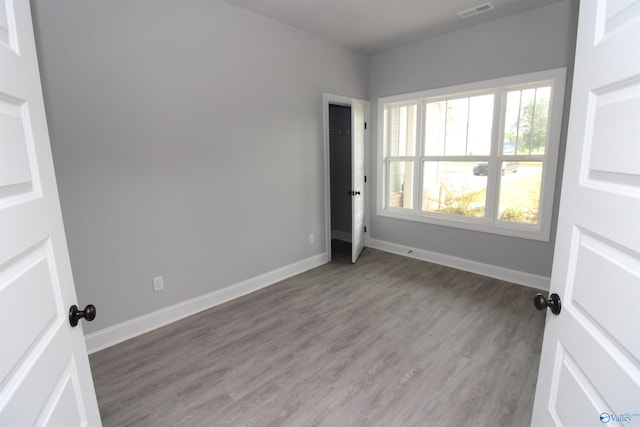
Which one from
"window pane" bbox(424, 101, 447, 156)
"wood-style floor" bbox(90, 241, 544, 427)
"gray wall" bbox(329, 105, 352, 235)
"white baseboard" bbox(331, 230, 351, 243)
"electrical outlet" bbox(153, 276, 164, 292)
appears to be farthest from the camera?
"white baseboard" bbox(331, 230, 351, 243)

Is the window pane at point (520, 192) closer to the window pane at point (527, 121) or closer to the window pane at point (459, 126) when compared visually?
the window pane at point (527, 121)

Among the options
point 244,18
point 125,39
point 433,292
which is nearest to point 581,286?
point 433,292

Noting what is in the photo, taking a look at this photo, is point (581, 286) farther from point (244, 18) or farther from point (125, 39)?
point (244, 18)

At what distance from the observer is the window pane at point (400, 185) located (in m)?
4.50

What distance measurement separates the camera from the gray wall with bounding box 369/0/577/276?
9.78ft

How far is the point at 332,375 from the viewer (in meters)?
2.11

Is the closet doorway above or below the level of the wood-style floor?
above

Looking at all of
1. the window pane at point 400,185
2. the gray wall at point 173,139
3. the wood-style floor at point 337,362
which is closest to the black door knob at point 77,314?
the wood-style floor at point 337,362

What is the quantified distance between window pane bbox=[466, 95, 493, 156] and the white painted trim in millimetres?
2566

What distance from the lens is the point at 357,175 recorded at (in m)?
4.24

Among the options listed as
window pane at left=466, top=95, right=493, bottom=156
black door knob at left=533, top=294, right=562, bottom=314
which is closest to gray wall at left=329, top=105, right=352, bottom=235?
window pane at left=466, top=95, right=493, bottom=156

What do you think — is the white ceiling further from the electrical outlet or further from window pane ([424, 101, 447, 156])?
the electrical outlet

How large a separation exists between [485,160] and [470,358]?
2382 mm

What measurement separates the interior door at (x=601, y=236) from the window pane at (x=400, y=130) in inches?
140
